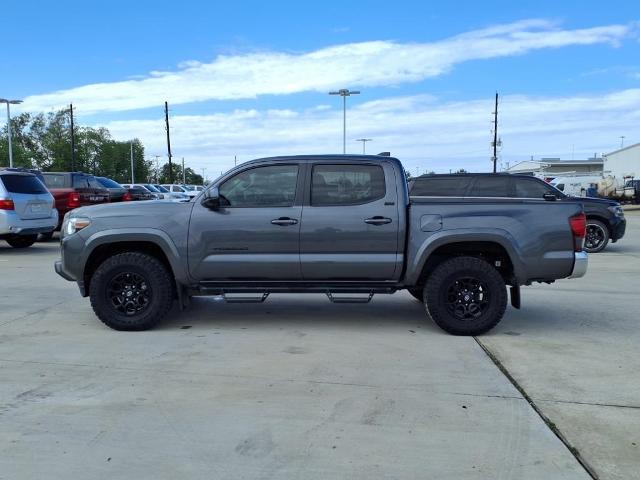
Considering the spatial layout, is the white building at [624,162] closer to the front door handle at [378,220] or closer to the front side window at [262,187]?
the front door handle at [378,220]

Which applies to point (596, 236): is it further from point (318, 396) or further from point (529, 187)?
point (318, 396)

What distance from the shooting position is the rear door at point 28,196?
39.6ft

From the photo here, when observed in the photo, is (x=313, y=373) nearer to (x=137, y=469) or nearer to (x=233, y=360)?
(x=233, y=360)

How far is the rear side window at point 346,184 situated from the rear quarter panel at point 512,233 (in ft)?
1.75

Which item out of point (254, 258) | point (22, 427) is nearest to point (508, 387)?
point (254, 258)

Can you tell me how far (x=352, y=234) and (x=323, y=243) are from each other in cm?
31

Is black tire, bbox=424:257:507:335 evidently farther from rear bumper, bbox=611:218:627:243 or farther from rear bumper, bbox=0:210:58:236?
rear bumper, bbox=0:210:58:236

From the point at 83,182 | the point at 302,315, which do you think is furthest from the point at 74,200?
the point at 302,315

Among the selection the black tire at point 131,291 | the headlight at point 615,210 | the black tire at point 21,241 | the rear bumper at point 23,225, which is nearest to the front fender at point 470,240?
the black tire at point 131,291

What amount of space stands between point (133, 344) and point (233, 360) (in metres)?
1.19

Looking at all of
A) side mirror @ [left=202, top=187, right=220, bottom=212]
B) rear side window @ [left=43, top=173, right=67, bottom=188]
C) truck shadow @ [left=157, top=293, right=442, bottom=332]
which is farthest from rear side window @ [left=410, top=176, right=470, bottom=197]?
rear side window @ [left=43, top=173, right=67, bottom=188]

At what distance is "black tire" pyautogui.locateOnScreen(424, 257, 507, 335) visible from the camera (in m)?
5.87

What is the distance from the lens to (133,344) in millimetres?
5688

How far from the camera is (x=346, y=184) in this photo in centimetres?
604
